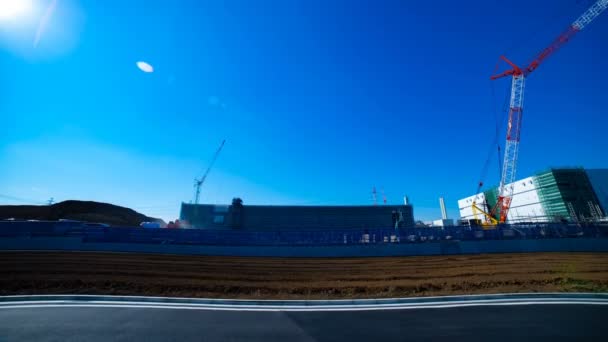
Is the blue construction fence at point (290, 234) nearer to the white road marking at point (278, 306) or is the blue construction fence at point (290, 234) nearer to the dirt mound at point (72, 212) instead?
the white road marking at point (278, 306)

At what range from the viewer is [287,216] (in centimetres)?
5003

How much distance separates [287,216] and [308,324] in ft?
147

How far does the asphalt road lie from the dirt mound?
7152 cm

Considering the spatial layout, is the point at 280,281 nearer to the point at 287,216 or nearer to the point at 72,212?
the point at 287,216

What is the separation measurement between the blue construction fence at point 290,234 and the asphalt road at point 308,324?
55.9 feet

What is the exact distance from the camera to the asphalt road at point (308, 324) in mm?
5191

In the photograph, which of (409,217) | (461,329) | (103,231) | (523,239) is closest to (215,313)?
(461,329)

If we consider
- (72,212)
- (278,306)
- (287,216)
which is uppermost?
(72,212)

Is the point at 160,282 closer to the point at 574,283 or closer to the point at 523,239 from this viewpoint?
the point at 574,283

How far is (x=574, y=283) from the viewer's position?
972 centimetres

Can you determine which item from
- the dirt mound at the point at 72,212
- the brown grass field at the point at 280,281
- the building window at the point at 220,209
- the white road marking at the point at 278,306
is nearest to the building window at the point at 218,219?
the building window at the point at 220,209

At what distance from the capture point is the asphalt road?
5191 mm

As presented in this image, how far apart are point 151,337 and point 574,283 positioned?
16.3 meters

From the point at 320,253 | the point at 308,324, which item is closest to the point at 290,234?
the point at 320,253
